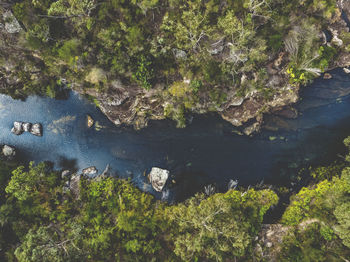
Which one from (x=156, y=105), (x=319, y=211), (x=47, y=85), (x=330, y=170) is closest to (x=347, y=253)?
(x=319, y=211)

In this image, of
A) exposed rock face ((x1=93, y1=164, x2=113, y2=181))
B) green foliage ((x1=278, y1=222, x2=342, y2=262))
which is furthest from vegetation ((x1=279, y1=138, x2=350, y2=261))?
exposed rock face ((x1=93, y1=164, x2=113, y2=181))

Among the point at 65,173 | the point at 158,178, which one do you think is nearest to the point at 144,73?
the point at 158,178

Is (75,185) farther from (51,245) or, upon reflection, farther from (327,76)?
(327,76)

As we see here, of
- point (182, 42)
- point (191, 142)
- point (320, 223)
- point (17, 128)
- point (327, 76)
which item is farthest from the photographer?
point (17, 128)

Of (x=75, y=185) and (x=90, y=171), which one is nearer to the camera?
(x=75, y=185)

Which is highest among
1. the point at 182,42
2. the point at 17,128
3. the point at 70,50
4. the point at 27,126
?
the point at 182,42

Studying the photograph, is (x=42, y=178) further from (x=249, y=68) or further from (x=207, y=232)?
(x=249, y=68)
